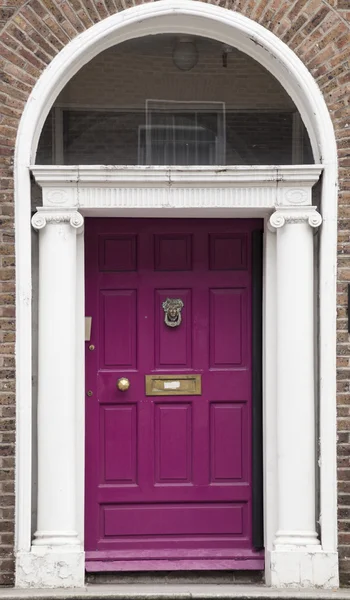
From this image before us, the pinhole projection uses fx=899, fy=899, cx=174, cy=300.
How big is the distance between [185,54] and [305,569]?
3.49m

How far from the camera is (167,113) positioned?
240 inches

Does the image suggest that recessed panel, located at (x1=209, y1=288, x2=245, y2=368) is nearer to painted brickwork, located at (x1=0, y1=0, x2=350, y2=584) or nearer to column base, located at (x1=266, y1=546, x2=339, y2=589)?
painted brickwork, located at (x1=0, y1=0, x2=350, y2=584)

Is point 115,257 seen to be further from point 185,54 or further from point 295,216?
point 185,54

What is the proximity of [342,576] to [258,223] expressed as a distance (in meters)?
2.40

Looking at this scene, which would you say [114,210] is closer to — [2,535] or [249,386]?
[249,386]

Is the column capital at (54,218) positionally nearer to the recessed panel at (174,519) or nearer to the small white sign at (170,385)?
the small white sign at (170,385)

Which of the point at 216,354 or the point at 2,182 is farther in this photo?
the point at 216,354

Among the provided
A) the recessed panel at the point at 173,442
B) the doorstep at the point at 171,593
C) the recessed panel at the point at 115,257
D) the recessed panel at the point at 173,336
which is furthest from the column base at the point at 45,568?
the recessed panel at the point at 115,257

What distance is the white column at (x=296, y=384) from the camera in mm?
5789

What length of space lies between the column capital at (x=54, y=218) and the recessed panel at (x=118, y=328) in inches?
24.3

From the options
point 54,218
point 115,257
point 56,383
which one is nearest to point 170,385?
point 56,383

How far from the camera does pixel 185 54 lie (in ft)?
20.0

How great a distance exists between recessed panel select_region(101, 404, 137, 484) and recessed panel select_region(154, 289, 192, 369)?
15.8 inches

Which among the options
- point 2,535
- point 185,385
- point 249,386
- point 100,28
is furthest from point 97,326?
point 100,28
